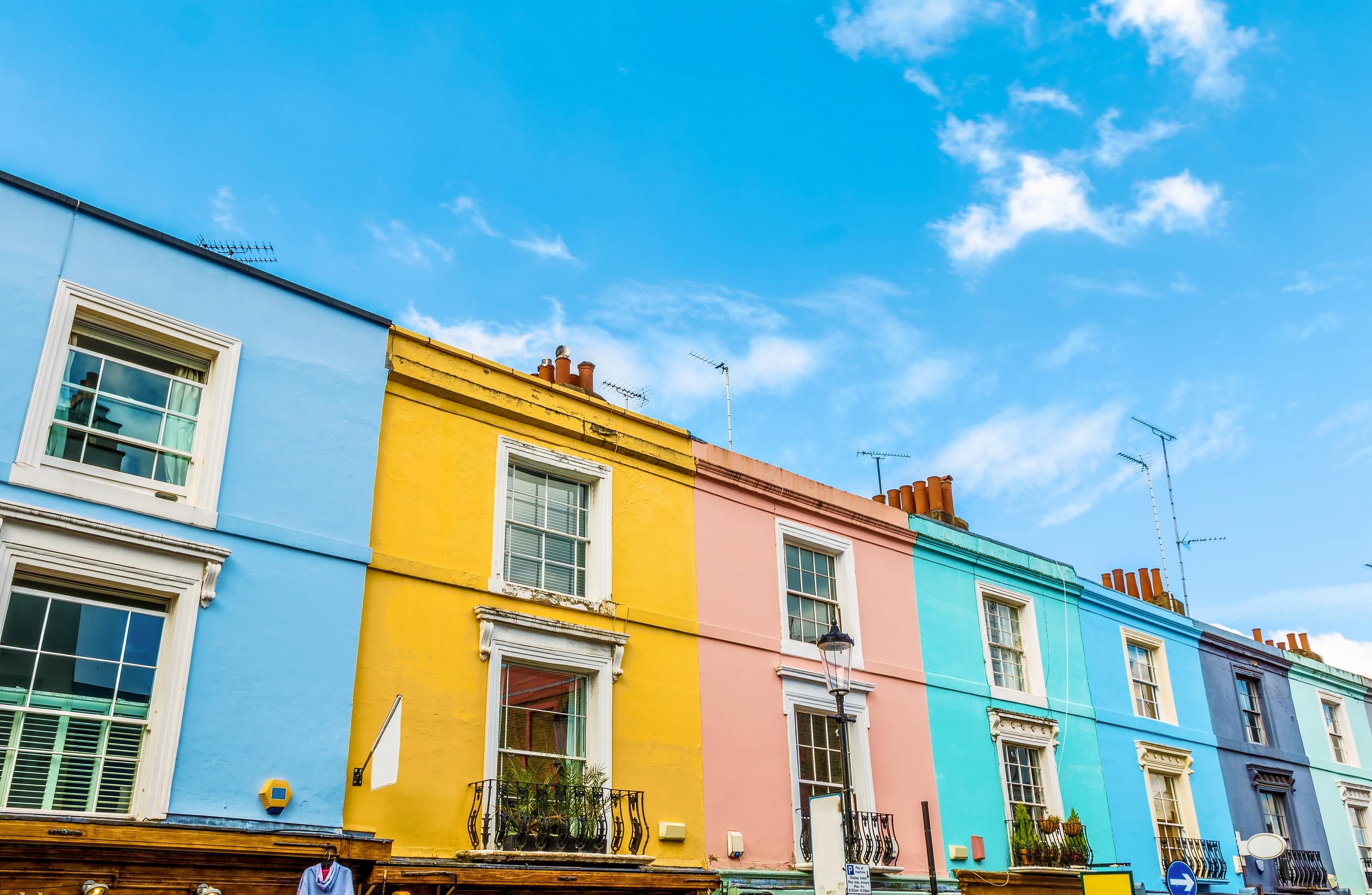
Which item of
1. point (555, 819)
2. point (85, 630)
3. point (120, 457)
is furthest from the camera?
point (555, 819)

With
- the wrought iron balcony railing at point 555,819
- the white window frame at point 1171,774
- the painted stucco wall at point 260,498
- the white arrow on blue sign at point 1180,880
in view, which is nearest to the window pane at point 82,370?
the painted stucco wall at point 260,498

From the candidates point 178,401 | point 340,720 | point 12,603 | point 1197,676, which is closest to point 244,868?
point 340,720

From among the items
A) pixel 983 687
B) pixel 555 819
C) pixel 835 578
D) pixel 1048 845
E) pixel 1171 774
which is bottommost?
pixel 1048 845

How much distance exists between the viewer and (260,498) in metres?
10.7

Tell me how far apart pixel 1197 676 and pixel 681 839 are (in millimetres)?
13752

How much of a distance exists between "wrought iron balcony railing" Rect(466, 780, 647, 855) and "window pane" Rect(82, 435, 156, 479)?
14.7ft

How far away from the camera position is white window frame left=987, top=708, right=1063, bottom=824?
1677cm

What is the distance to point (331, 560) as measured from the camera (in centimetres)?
1098

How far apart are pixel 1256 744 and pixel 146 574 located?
A: 21.1m

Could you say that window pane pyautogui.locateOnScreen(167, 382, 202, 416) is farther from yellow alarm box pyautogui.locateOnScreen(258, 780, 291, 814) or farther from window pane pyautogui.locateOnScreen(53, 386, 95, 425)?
yellow alarm box pyautogui.locateOnScreen(258, 780, 291, 814)

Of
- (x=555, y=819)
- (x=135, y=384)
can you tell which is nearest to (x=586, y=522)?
(x=555, y=819)

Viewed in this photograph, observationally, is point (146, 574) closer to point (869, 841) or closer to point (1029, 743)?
point (869, 841)

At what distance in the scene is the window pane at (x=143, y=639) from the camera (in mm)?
9625

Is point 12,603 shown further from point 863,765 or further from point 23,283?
point 863,765
